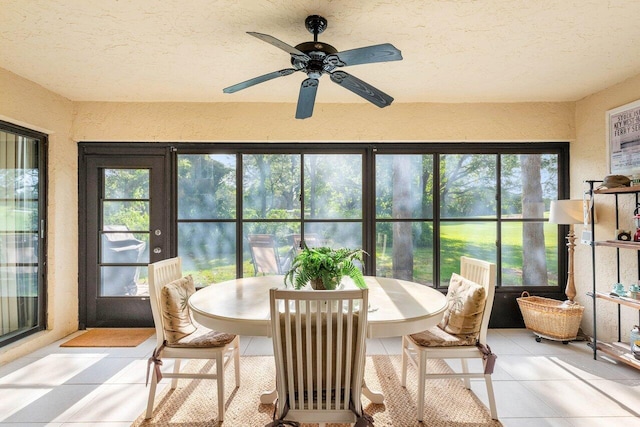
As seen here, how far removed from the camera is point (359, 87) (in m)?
2.08

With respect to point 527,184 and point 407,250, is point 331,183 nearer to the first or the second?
point 407,250

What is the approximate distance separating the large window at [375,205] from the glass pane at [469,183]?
1 cm

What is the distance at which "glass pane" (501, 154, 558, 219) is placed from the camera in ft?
12.0

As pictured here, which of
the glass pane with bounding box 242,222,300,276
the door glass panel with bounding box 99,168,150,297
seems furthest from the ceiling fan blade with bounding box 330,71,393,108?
the door glass panel with bounding box 99,168,150,297

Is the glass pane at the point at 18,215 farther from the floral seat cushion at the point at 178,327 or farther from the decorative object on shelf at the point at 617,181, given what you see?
the decorative object on shelf at the point at 617,181

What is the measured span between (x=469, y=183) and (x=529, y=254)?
3.54ft

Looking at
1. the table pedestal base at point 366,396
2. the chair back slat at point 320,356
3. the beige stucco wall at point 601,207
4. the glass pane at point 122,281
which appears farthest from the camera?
the glass pane at point 122,281

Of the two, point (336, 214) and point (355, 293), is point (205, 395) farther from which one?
point (336, 214)

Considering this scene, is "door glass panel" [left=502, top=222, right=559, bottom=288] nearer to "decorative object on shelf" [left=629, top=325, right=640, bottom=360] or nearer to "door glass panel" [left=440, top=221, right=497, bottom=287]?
"door glass panel" [left=440, top=221, right=497, bottom=287]

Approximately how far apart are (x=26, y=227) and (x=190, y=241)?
1.46m

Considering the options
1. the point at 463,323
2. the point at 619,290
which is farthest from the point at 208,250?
the point at 619,290

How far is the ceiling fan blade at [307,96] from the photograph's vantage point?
204 centimetres

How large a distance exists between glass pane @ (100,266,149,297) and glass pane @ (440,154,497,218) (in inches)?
142

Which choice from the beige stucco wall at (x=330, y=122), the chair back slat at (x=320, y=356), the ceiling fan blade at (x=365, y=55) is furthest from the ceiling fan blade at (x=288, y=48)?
the beige stucco wall at (x=330, y=122)
